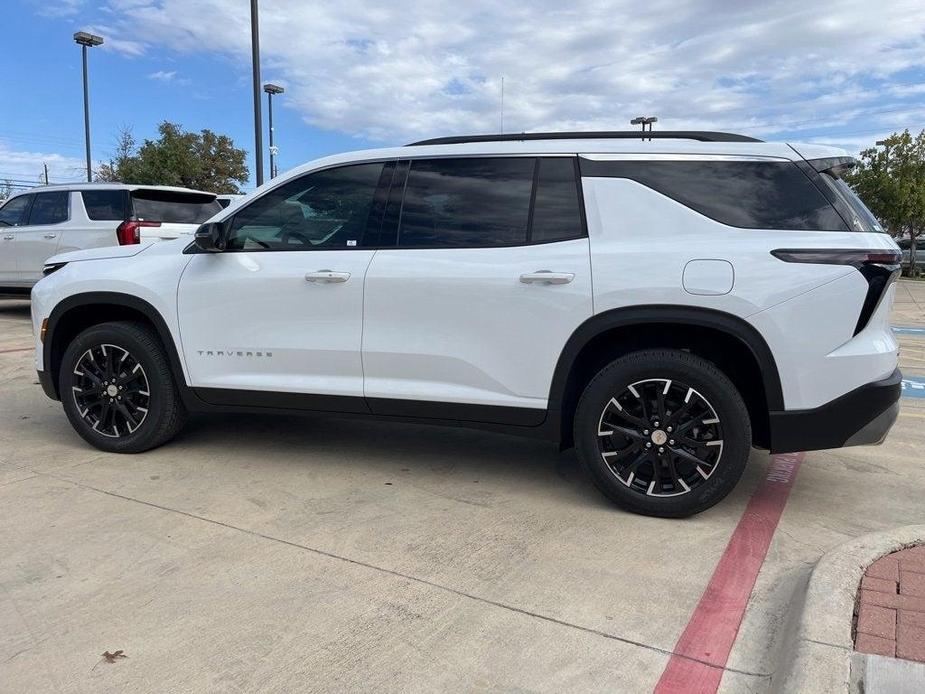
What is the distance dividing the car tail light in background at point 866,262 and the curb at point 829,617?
954 millimetres

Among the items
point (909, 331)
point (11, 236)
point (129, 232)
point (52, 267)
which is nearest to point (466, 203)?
point (52, 267)

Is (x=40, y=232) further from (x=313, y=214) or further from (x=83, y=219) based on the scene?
(x=313, y=214)

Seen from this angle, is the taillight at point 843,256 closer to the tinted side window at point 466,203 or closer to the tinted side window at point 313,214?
the tinted side window at point 466,203

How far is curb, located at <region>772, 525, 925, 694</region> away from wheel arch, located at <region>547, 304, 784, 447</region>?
2.28ft

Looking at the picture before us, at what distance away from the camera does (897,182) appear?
1182 inches

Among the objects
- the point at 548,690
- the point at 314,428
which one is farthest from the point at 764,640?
the point at 314,428

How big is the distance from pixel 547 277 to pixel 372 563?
1.58 meters

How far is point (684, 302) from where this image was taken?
345cm

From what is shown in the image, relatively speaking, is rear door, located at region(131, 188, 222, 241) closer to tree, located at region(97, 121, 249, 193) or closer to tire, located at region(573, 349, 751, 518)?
tire, located at region(573, 349, 751, 518)

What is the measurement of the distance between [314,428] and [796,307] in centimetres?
340

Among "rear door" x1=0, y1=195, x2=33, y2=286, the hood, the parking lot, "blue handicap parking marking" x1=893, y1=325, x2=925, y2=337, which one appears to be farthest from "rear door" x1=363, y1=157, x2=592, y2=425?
"blue handicap parking marking" x1=893, y1=325, x2=925, y2=337

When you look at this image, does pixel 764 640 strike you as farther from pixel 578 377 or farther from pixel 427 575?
pixel 578 377

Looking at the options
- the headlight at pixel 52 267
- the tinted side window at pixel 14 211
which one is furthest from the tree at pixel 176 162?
the headlight at pixel 52 267

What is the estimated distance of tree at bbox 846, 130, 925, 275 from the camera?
2988 centimetres
